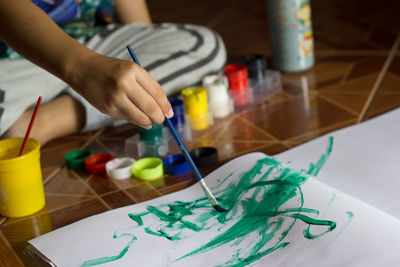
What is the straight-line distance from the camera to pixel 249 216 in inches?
29.7

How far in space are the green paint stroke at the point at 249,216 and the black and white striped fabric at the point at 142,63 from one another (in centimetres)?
40

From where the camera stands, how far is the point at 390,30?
1.53 meters

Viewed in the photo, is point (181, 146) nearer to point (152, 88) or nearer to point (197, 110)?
point (152, 88)

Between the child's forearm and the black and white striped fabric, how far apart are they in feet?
0.99

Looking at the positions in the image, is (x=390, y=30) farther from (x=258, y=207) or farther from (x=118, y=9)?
(x=258, y=207)

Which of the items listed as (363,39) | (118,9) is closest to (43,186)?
(118,9)

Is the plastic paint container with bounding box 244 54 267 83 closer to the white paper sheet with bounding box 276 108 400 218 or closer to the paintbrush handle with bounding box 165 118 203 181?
the white paper sheet with bounding box 276 108 400 218

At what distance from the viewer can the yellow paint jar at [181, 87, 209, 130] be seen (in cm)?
111

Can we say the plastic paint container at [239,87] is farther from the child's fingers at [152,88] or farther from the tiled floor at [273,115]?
the child's fingers at [152,88]

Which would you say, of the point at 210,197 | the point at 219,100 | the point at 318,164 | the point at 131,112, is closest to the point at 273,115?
the point at 219,100

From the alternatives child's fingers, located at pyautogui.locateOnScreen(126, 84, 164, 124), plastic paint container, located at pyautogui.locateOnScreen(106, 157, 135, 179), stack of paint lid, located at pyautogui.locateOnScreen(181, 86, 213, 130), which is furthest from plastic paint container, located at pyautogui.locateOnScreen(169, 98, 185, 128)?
child's fingers, located at pyautogui.locateOnScreen(126, 84, 164, 124)

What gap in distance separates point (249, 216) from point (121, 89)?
233mm

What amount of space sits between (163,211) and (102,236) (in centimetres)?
10

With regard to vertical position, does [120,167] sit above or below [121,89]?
below
